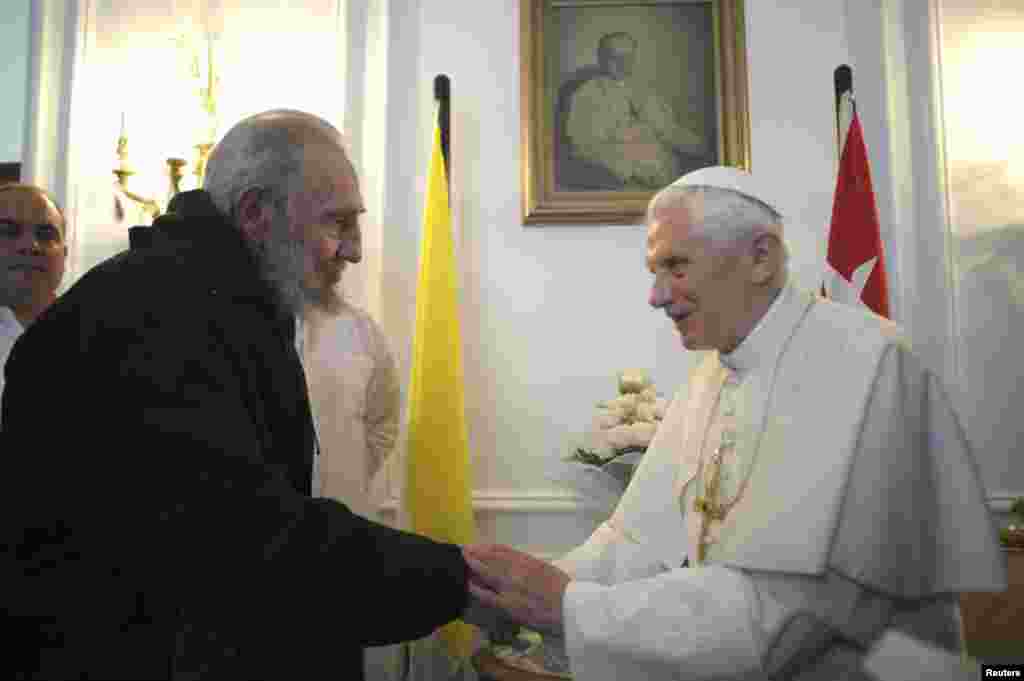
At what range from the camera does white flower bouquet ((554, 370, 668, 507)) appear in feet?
11.3

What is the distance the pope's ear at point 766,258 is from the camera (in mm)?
2289

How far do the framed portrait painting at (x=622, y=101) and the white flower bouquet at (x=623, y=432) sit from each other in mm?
1037

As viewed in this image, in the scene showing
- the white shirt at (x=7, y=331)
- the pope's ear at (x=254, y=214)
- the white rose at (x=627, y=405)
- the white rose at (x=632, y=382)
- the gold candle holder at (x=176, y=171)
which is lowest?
the white rose at (x=627, y=405)

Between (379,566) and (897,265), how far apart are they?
3188 mm

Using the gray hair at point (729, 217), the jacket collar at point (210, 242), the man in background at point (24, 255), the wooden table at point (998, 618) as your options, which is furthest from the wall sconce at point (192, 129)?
the wooden table at point (998, 618)

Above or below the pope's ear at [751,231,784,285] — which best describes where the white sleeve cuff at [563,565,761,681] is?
below

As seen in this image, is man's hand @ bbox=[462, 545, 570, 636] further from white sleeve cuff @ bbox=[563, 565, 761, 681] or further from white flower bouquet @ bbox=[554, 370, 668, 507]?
white flower bouquet @ bbox=[554, 370, 668, 507]

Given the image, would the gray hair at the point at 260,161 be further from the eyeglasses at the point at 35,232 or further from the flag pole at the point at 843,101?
the flag pole at the point at 843,101

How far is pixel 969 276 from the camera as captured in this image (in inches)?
159

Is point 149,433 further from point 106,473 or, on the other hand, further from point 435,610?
point 435,610

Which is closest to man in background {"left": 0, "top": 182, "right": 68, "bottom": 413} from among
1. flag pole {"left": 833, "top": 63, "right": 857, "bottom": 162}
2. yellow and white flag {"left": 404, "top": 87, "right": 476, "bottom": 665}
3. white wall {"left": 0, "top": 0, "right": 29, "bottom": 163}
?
white wall {"left": 0, "top": 0, "right": 29, "bottom": 163}

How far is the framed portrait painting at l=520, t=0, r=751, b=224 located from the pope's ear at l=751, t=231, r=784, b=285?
6.55 feet

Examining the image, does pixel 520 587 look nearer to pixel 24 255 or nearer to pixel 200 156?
pixel 24 255

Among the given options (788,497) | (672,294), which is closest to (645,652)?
(788,497)
